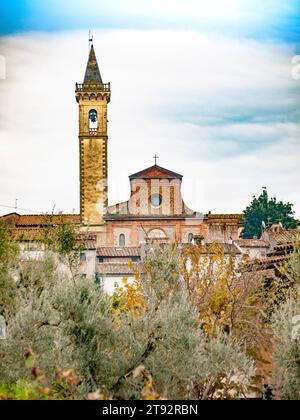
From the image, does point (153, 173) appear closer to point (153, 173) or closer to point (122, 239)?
point (153, 173)

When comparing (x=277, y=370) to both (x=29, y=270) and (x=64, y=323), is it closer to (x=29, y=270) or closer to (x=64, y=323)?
(x=64, y=323)

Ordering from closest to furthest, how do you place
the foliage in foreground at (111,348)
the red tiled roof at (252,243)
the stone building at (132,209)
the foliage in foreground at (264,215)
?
the foliage in foreground at (111,348)
the red tiled roof at (252,243)
the foliage in foreground at (264,215)
the stone building at (132,209)

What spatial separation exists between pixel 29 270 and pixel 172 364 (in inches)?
134

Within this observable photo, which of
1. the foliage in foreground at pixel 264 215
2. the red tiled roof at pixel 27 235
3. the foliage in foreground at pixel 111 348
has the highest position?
the foliage in foreground at pixel 264 215

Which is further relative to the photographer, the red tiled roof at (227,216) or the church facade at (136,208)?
the red tiled roof at (227,216)

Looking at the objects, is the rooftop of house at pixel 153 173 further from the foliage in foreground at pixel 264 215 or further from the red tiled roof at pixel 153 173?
the foliage in foreground at pixel 264 215

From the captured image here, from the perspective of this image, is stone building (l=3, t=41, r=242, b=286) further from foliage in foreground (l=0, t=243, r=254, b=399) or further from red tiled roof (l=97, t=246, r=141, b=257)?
foliage in foreground (l=0, t=243, r=254, b=399)

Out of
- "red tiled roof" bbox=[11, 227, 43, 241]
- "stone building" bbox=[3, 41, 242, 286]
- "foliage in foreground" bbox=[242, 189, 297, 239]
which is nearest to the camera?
"red tiled roof" bbox=[11, 227, 43, 241]

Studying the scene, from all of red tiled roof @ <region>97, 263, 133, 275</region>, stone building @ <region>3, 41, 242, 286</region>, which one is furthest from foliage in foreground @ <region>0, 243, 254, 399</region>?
stone building @ <region>3, 41, 242, 286</region>

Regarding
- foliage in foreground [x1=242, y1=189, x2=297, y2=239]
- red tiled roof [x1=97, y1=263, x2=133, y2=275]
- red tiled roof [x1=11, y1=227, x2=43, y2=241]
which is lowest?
red tiled roof [x1=97, y1=263, x2=133, y2=275]

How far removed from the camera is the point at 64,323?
9.20m

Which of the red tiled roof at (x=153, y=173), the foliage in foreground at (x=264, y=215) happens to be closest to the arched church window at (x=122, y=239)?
the red tiled roof at (x=153, y=173)

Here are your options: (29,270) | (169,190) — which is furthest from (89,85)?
(29,270)

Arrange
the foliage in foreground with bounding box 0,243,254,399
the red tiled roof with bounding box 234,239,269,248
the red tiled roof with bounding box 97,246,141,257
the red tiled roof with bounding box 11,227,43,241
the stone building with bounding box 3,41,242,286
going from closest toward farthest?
the foliage in foreground with bounding box 0,243,254,399 < the red tiled roof with bounding box 11,227,43,241 < the red tiled roof with bounding box 97,246,141,257 < the red tiled roof with bounding box 234,239,269,248 < the stone building with bounding box 3,41,242,286
